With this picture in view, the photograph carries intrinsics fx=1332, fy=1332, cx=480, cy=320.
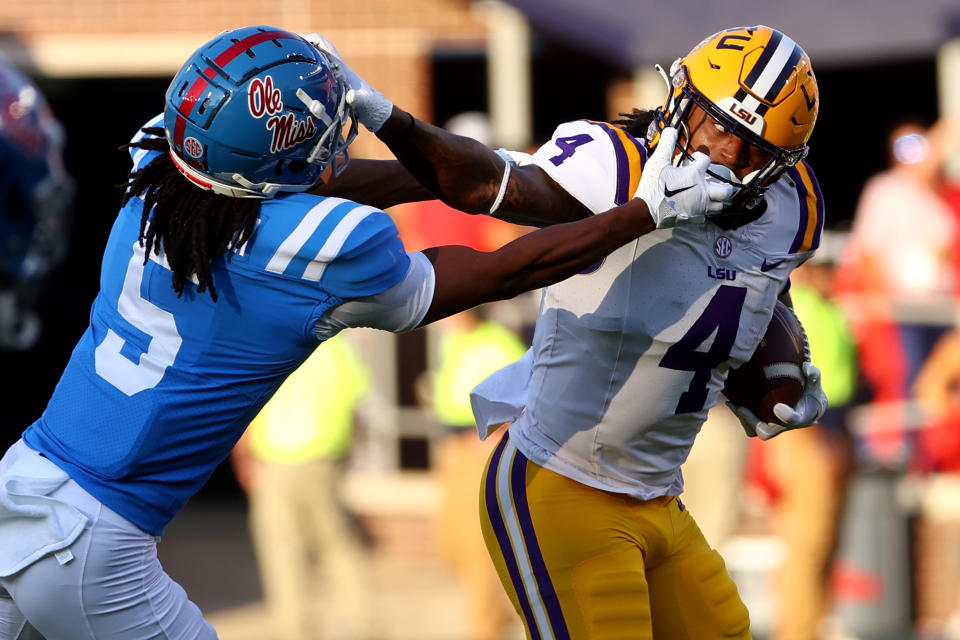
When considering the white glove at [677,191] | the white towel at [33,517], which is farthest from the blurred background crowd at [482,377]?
the white glove at [677,191]

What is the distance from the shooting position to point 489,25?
9.94 m

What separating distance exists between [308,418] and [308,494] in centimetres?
42

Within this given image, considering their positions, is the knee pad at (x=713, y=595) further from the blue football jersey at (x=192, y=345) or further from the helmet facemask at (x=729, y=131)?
the blue football jersey at (x=192, y=345)

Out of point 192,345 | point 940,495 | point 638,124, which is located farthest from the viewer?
point 940,495

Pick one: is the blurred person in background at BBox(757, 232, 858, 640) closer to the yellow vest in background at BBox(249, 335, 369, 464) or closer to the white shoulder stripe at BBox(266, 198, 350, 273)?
the yellow vest in background at BBox(249, 335, 369, 464)

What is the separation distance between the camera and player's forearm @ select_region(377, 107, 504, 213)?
3150 millimetres

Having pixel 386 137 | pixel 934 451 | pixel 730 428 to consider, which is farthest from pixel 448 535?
pixel 386 137

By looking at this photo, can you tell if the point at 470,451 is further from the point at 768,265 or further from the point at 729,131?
the point at 729,131

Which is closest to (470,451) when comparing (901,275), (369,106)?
(901,275)

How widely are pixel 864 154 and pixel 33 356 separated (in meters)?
8.94

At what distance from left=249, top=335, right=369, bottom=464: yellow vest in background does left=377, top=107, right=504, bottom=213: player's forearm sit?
4134 mm

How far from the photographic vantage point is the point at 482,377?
705 cm

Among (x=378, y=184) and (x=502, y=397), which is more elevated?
(x=378, y=184)

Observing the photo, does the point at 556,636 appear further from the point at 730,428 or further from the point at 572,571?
the point at 730,428
